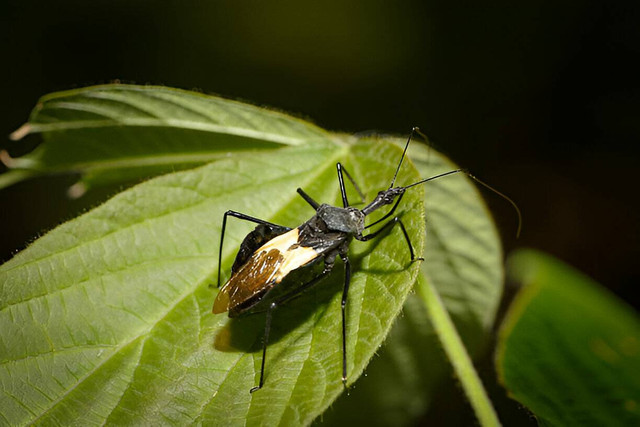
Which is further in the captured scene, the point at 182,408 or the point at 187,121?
the point at 187,121

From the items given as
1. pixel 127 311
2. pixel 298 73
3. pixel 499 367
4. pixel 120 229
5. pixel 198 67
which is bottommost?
pixel 499 367

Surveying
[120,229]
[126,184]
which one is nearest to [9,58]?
[126,184]

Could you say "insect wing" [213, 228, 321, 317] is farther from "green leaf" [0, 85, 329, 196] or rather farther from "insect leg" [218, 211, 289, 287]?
"green leaf" [0, 85, 329, 196]

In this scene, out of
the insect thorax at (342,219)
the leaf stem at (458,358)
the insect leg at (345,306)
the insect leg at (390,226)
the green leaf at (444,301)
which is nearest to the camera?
the insect leg at (345,306)

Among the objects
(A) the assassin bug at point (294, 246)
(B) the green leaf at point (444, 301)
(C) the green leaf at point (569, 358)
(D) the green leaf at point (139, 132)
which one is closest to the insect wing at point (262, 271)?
(A) the assassin bug at point (294, 246)

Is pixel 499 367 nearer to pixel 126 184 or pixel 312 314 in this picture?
pixel 312 314

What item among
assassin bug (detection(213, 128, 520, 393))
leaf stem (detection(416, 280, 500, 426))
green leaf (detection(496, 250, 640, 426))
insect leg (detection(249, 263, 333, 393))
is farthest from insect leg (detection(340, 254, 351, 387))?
green leaf (detection(496, 250, 640, 426))

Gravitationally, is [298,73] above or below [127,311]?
above

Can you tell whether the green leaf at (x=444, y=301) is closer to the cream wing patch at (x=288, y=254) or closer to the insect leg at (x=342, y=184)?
the insect leg at (x=342, y=184)
